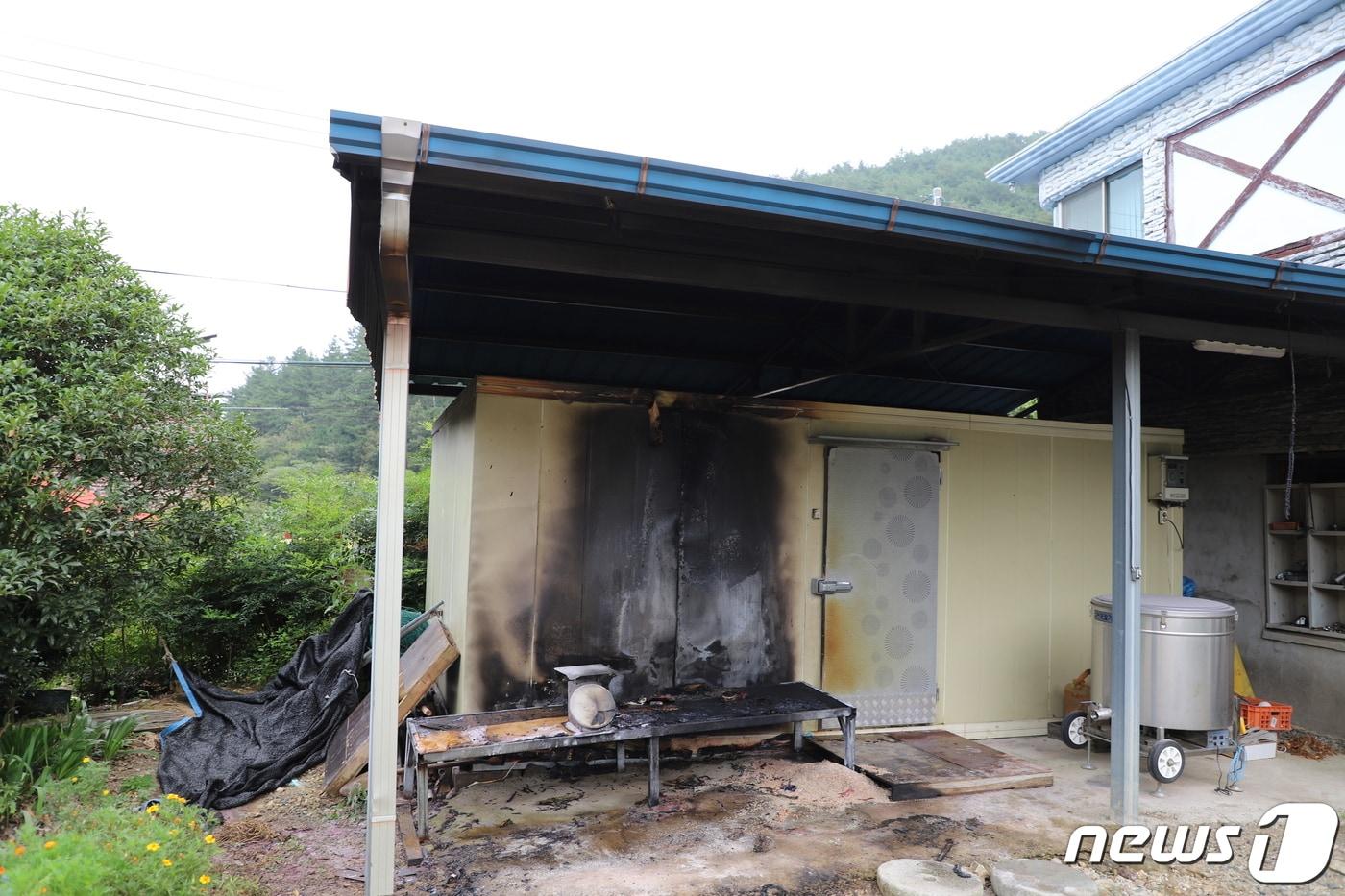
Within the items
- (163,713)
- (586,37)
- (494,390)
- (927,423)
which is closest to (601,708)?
(494,390)

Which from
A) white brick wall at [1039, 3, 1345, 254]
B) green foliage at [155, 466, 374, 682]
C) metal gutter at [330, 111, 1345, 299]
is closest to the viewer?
metal gutter at [330, 111, 1345, 299]

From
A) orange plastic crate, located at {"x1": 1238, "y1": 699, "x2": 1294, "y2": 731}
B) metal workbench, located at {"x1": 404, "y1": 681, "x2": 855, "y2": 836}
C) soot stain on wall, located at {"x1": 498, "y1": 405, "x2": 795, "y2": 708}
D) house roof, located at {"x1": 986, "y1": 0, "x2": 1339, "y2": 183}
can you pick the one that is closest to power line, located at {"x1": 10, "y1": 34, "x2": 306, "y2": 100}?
soot stain on wall, located at {"x1": 498, "y1": 405, "x2": 795, "y2": 708}

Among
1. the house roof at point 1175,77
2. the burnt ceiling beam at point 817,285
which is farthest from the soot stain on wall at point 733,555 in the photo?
the house roof at point 1175,77

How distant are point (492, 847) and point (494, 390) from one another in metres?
2.61

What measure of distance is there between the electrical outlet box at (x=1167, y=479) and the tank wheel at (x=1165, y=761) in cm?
260

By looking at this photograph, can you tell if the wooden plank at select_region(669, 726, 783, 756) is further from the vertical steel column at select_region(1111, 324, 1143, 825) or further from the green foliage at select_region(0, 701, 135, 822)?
the green foliage at select_region(0, 701, 135, 822)

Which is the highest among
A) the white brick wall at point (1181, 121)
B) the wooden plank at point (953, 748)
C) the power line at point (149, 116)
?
the power line at point (149, 116)

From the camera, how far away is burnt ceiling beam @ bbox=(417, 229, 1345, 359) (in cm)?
344

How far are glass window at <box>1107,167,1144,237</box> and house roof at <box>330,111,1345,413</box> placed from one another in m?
3.82

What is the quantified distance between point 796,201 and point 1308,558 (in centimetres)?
608

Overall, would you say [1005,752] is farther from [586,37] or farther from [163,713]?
[586,37]

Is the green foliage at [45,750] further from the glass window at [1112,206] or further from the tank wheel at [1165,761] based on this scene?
the glass window at [1112,206]

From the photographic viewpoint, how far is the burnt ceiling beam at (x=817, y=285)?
3.44 metres

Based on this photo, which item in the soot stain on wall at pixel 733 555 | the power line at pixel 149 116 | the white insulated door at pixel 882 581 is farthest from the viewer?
the power line at pixel 149 116
